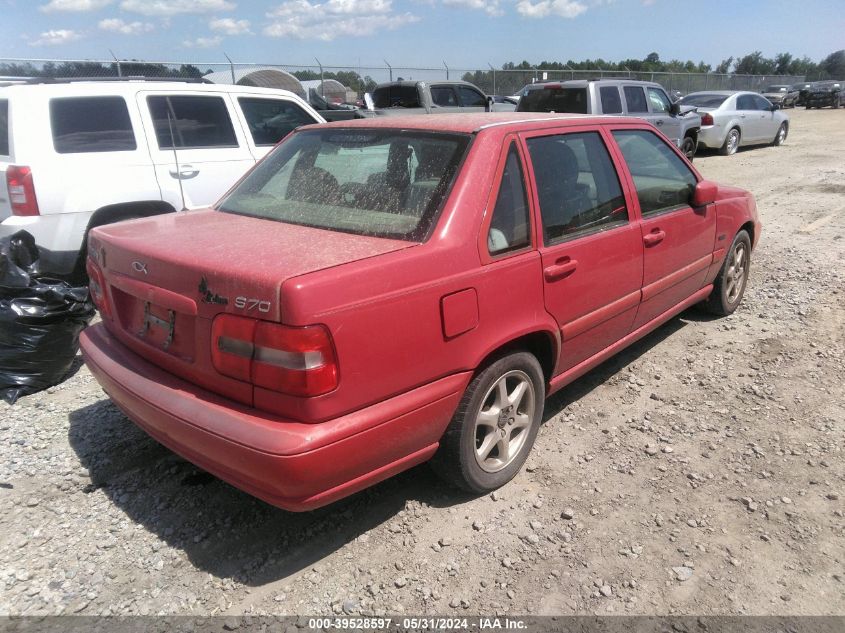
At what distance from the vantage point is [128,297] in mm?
2842

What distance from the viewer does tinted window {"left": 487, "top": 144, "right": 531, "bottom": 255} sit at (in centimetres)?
278

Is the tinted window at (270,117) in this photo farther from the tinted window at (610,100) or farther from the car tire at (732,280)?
the tinted window at (610,100)

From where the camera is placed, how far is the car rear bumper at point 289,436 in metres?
2.20

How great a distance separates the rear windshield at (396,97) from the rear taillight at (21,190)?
419 inches

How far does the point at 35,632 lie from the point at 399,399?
1.52 meters

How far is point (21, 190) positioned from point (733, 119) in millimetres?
16022

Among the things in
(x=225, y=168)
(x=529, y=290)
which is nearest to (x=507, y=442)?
(x=529, y=290)

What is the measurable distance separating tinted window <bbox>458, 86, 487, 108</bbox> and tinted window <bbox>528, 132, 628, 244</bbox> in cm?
1212

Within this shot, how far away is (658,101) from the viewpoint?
42.8ft

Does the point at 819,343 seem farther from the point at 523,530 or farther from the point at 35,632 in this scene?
the point at 35,632

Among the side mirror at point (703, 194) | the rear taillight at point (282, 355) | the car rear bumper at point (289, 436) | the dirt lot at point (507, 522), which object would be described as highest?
the side mirror at point (703, 194)

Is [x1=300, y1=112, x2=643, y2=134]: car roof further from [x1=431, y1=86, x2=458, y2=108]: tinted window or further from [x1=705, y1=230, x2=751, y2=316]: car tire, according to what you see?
[x1=431, y1=86, x2=458, y2=108]: tinted window

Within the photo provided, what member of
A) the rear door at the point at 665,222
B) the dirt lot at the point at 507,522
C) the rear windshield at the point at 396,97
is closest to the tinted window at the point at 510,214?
the rear door at the point at 665,222

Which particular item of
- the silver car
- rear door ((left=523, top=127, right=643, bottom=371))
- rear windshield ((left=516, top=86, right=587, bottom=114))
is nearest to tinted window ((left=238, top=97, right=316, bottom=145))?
rear door ((left=523, top=127, right=643, bottom=371))
